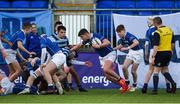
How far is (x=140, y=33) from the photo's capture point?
18.5 metres

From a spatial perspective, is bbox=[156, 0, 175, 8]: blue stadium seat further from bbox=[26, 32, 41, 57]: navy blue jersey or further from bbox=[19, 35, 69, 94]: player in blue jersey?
bbox=[19, 35, 69, 94]: player in blue jersey

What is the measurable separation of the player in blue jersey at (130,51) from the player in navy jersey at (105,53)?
0.70 meters

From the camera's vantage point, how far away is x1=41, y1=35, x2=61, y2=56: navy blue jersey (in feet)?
50.5

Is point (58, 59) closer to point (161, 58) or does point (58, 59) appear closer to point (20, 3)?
point (161, 58)

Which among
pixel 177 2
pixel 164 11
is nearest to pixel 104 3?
pixel 177 2

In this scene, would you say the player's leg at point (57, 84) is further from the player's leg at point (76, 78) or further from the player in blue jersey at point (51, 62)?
the player's leg at point (76, 78)

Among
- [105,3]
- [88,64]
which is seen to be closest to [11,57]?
[88,64]

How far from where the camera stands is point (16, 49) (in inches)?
667

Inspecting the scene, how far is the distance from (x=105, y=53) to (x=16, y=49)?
7.72 ft

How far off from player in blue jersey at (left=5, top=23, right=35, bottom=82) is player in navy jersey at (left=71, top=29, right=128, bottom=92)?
131cm

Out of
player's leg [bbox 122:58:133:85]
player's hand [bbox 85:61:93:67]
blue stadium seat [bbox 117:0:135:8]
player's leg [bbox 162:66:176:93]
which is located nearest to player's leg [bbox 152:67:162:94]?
player's leg [bbox 162:66:176:93]

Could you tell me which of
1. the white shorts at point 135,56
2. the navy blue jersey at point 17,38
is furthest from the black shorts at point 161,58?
the navy blue jersey at point 17,38

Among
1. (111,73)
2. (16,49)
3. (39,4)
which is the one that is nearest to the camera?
(111,73)

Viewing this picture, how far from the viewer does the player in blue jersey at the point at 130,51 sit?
17.1 m
